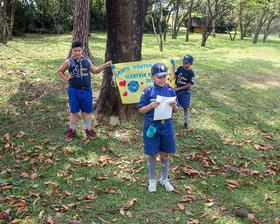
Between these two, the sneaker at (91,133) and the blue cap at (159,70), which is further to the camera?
the sneaker at (91,133)

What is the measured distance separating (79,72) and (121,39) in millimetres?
1292

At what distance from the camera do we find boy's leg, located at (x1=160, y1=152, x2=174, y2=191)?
→ 3734mm

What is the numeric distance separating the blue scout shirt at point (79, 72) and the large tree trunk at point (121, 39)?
3.11 feet

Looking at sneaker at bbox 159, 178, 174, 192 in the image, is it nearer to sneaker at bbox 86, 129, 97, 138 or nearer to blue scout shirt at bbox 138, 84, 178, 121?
blue scout shirt at bbox 138, 84, 178, 121

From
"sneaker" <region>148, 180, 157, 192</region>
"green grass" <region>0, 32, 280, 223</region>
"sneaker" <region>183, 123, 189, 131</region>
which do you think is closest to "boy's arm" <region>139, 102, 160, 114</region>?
"sneaker" <region>148, 180, 157, 192</region>

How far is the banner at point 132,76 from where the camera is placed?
5.11 m

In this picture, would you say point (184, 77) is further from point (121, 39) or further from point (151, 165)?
point (151, 165)

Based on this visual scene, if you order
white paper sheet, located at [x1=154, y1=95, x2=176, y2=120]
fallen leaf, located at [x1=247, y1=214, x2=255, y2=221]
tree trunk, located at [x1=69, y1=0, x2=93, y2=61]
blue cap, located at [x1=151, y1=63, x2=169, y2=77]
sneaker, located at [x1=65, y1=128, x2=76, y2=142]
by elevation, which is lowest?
fallen leaf, located at [x1=247, y1=214, x2=255, y2=221]

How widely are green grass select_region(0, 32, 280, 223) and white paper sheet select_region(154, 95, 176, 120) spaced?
131 cm

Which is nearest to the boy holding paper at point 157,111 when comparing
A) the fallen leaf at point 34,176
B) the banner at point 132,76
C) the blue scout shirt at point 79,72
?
the blue scout shirt at point 79,72

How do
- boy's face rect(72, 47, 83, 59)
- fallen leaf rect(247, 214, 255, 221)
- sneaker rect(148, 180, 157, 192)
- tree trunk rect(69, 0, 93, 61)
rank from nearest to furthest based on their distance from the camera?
1. fallen leaf rect(247, 214, 255, 221)
2. sneaker rect(148, 180, 157, 192)
3. boy's face rect(72, 47, 83, 59)
4. tree trunk rect(69, 0, 93, 61)

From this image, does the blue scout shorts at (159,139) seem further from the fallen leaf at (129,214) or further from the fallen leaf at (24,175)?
the fallen leaf at (24,175)

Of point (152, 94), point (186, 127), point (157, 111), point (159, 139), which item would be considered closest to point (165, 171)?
point (159, 139)

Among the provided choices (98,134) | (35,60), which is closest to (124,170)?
(98,134)
